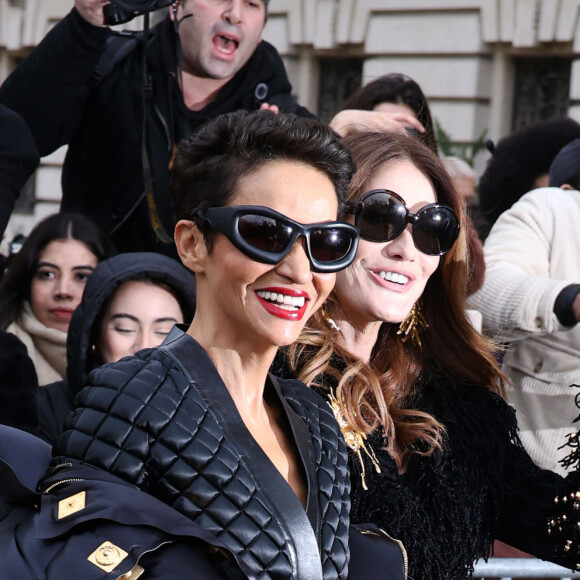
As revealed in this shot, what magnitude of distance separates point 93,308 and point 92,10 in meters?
0.96

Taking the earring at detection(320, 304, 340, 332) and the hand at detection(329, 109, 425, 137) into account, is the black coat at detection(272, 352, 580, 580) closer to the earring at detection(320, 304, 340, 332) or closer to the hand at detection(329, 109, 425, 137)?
the earring at detection(320, 304, 340, 332)

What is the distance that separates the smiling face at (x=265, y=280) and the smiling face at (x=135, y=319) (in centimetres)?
181

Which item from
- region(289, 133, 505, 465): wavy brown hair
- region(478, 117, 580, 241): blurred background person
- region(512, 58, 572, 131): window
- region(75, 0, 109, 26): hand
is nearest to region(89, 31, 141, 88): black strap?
region(75, 0, 109, 26): hand

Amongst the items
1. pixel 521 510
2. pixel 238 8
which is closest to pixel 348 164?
pixel 521 510

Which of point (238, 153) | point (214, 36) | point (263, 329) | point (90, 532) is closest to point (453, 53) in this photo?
point (214, 36)

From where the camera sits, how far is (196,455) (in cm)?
182

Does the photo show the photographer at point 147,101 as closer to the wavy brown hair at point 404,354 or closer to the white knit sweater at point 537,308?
the white knit sweater at point 537,308

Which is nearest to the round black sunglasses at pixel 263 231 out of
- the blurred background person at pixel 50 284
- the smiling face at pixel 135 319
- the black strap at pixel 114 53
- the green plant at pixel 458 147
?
the smiling face at pixel 135 319

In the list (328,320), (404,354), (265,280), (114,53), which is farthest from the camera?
(114,53)

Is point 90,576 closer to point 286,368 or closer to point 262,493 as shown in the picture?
point 262,493

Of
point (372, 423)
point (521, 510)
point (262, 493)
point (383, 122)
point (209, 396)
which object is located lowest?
point (521, 510)

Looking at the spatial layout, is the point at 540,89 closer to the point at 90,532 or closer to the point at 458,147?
the point at 458,147

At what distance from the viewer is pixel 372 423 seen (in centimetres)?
280

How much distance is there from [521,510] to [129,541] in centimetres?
157
